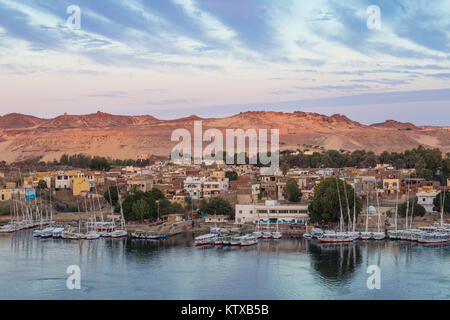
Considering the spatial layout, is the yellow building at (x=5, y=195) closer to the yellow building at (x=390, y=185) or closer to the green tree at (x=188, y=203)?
the green tree at (x=188, y=203)

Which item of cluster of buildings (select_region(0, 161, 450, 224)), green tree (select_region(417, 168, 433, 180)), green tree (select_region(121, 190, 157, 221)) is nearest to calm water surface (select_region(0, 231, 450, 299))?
green tree (select_region(121, 190, 157, 221))

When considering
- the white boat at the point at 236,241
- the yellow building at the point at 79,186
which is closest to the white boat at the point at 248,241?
the white boat at the point at 236,241

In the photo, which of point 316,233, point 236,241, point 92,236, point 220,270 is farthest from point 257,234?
point 92,236

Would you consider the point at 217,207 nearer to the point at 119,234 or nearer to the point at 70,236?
the point at 119,234

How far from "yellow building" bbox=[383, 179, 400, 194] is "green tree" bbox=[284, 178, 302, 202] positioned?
181 inches

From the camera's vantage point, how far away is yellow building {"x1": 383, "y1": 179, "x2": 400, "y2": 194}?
30.9m

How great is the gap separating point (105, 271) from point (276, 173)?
1870 centimetres

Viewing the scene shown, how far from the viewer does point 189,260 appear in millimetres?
18000

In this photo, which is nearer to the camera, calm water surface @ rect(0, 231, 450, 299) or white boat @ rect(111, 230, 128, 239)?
calm water surface @ rect(0, 231, 450, 299)

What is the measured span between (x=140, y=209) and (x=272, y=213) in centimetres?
480

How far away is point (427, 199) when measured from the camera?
2602 centimetres

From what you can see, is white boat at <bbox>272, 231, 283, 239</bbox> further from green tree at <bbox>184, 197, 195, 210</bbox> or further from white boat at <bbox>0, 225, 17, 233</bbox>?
white boat at <bbox>0, 225, 17, 233</bbox>

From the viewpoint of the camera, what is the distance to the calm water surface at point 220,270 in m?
14.6

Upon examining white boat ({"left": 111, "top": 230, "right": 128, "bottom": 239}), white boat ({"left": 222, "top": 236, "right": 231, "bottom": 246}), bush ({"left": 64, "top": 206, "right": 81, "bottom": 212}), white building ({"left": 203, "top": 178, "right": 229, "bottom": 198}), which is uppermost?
white building ({"left": 203, "top": 178, "right": 229, "bottom": 198})
